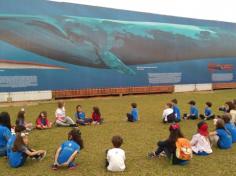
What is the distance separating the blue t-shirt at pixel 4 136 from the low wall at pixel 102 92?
1417cm

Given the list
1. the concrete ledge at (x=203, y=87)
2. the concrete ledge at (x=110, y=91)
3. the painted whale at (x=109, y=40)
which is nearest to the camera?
the painted whale at (x=109, y=40)

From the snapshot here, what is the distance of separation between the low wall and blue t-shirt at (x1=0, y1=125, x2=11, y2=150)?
46.5ft

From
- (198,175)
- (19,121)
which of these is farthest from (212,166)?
(19,121)

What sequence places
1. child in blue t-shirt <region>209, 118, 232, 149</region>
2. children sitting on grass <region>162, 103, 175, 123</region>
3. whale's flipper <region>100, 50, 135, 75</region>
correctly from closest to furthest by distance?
child in blue t-shirt <region>209, 118, 232, 149</region>, children sitting on grass <region>162, 103, 175, 123</region>, whale's flipper <region>100, 50, 135, 75</region>

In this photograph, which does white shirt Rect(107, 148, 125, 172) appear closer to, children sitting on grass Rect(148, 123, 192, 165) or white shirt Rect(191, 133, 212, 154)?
children sitting on grass Rect(148, 123, 192, 165)

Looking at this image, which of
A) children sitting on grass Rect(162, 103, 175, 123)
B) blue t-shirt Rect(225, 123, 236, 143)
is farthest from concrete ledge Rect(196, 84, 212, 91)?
blue t-shirt Rect(225, 123, 236, 143)

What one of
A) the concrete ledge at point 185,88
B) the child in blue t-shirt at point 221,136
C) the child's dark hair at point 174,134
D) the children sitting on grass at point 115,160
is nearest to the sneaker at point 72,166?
the children sitting on grass at point 115,160

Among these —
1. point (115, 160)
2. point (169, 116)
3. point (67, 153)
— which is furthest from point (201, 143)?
point (169, 116)

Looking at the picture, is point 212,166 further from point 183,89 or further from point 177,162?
point 183,89

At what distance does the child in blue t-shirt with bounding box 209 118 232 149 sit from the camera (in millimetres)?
7910

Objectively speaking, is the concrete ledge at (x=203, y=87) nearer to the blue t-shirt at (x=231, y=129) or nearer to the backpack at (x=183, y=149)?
the blue t-shirt at (x=231, y=129)

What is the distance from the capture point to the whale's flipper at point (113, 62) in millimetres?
24834

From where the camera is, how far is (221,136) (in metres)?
7.94

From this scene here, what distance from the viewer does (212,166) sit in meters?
6.67
